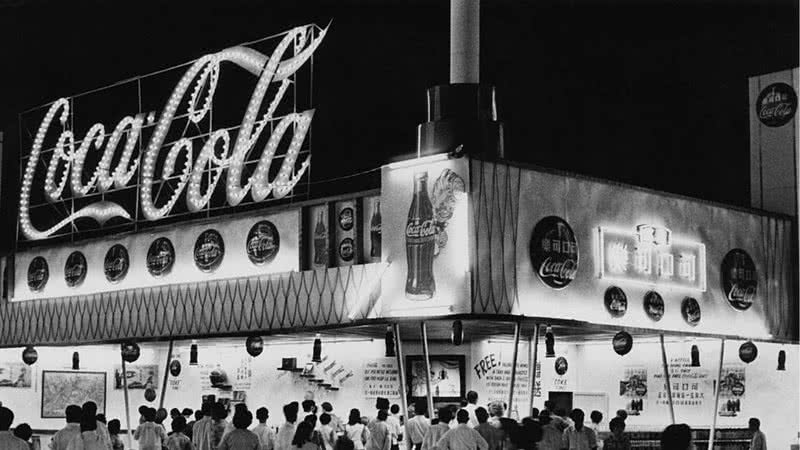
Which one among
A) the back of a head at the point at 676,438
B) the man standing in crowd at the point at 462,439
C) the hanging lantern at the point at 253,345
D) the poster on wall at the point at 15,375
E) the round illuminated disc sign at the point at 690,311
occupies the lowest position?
the man standing in crowd at the point at 462,439

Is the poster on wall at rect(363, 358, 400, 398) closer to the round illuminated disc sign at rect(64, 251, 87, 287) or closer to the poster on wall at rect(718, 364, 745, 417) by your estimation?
the poster on wall at rect(718, 364, 745, 417)

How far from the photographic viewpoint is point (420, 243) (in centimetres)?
1955

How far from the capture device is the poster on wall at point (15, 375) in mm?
30650

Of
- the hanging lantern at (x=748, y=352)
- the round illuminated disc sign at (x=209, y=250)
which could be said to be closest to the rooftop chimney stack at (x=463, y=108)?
the round illuminated disc sign at (x=209, y=250)

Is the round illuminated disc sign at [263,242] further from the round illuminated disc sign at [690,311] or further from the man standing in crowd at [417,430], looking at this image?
the round illuminated disc sign at [690,311]

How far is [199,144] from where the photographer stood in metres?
35.7

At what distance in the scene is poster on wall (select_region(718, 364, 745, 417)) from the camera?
25.5m

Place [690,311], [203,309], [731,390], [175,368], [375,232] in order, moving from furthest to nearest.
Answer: [175,368] < [731,390] < [203,309] < [690,311] < [375,232]

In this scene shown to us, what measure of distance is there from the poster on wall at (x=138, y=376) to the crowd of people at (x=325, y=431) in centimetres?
696

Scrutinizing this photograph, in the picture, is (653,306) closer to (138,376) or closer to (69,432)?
(69,432)

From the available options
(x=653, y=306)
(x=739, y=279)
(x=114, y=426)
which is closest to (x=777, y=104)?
(x=739, y=279)

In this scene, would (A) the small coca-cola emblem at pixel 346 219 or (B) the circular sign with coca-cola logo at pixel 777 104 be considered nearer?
(A) the small coca-cola emblem at pixel 346 219

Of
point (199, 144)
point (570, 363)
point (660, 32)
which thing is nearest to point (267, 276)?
point (570, 363)

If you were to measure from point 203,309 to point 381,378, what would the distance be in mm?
4340
